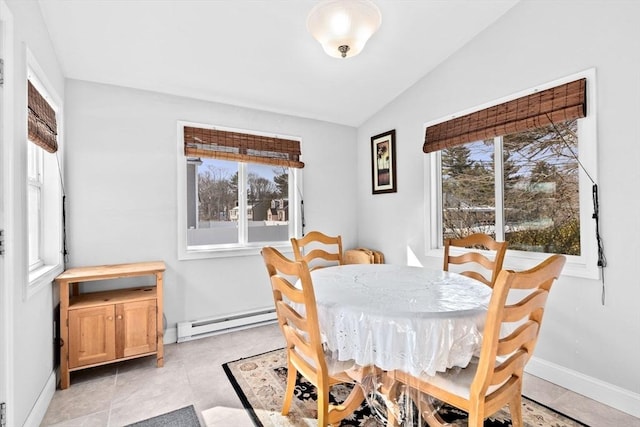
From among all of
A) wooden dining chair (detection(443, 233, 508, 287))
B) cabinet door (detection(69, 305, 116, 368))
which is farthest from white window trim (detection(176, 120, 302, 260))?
wooden dining chair (detection(443, 233, 508, 287))

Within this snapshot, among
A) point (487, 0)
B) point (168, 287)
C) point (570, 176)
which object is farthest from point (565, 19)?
point (168, 287)

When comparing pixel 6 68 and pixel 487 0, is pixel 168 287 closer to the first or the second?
pixel 6 68

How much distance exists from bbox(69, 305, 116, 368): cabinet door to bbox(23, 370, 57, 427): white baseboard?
14 centimetres

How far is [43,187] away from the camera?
2.39m

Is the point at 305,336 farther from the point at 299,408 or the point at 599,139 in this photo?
the point at 599,139

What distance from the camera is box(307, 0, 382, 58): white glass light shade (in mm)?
1620

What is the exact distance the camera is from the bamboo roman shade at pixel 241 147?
3.12 metres

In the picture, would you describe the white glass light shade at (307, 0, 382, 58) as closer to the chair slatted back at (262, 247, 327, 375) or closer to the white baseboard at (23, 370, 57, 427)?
the chair slatted back at (262, 247, 327, 375)

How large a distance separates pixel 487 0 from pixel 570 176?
1.43 m

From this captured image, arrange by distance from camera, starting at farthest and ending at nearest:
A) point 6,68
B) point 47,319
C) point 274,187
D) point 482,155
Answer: point 274,187
point 482,155
point 47,319
point 6,68

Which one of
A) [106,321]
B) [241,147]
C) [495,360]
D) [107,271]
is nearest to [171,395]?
[106,321]

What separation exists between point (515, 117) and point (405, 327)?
6.54 ft

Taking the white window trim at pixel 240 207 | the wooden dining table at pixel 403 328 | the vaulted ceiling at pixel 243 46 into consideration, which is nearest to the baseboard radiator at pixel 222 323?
the white window trim at pixel 240 207

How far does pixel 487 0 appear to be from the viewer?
2346 millimetres
